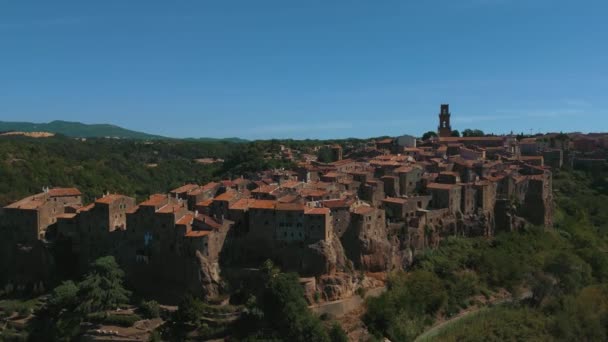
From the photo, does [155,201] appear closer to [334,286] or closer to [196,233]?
[196,233]

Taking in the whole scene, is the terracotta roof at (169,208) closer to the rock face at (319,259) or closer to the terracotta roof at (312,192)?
the terracotta roof at (312,192)

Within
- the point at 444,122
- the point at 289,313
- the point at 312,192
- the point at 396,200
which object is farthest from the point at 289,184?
the point at 444,122

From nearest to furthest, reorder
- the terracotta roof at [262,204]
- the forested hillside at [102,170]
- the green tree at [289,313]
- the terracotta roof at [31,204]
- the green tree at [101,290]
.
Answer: the green tree at [289,313], the green tree at [101,290], the terracotta roof at [262,204], the terracotta roof at [31,204], the forested hillside at [102,170]

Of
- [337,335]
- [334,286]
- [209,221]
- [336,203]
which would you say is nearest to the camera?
[337,335]

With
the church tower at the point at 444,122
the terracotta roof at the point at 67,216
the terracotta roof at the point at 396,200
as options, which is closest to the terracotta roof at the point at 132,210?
the terracotta roof at the point at 67,216

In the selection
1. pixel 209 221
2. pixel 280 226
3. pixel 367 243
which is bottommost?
pixel 367 243

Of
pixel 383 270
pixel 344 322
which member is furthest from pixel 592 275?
pixel 344 322

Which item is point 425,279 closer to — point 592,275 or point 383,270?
point 383,270
